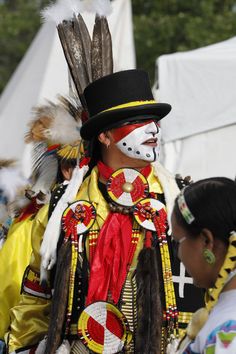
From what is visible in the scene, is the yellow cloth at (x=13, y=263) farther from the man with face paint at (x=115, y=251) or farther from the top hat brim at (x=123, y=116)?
the top hat brim at (x=123, y=116)

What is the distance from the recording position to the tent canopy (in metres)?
6.34

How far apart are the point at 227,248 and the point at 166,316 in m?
1.20

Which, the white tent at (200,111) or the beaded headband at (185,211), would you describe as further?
the white tent at (200,111)

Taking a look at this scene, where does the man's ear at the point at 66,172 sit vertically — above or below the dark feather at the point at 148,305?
above

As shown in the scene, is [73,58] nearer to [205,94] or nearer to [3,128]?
[205,94]

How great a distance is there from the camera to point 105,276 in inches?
138

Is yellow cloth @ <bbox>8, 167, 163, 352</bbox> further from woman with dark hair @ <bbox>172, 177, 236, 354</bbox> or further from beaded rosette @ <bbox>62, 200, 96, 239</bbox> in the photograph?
woman with dark hair @ <bbox>172, 177, 236, 354</bbox>

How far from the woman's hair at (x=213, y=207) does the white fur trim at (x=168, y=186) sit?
122 cm

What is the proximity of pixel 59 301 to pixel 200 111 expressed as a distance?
131 inches

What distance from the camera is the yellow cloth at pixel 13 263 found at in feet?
14.8

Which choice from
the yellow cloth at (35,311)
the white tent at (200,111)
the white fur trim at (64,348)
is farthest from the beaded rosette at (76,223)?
the white tent at (200,111)

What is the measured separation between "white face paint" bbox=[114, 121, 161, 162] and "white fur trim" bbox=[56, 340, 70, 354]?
2.79ft

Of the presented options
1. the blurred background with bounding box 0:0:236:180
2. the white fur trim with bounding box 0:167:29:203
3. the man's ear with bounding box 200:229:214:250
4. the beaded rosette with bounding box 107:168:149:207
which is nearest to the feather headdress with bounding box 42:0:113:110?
the blurred background with bounding box 0:0:236:180

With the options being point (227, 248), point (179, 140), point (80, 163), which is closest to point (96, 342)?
point (80, 163)
